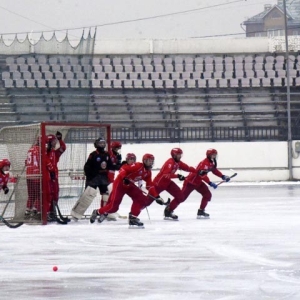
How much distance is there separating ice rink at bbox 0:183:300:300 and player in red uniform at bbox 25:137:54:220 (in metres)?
0.44

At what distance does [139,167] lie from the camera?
15445 mm

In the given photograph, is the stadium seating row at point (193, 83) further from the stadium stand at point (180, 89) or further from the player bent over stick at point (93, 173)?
the player bent over stick at point (93, 173)

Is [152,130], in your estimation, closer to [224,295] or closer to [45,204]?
[45,204]

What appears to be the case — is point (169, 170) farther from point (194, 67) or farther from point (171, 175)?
point (194, 67)

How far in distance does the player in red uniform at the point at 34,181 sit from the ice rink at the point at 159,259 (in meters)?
0.44

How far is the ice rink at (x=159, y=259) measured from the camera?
8375mm

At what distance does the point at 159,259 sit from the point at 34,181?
20.2ft

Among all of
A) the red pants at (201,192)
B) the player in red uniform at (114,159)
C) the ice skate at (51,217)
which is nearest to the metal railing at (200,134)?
the player in red uniform at (114,159)

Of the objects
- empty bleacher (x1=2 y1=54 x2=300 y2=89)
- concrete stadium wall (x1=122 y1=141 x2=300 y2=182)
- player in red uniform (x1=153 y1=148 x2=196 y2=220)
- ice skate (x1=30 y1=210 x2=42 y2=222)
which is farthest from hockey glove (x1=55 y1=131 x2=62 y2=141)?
empty bleacher (x1=2 y1=54 x2=300 y2=89)

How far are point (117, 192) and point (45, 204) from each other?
138cm

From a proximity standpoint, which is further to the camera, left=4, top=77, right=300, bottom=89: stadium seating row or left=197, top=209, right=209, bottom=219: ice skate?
left=4, top=77, right=300, bottom=89: stadium seating row

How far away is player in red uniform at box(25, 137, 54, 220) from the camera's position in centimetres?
1650

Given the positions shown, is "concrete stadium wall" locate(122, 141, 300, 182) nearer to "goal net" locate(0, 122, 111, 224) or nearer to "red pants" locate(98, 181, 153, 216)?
"goal net" locate(0, 122, 111, 224)

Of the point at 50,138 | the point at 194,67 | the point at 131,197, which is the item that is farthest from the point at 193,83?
the point at 131,197
